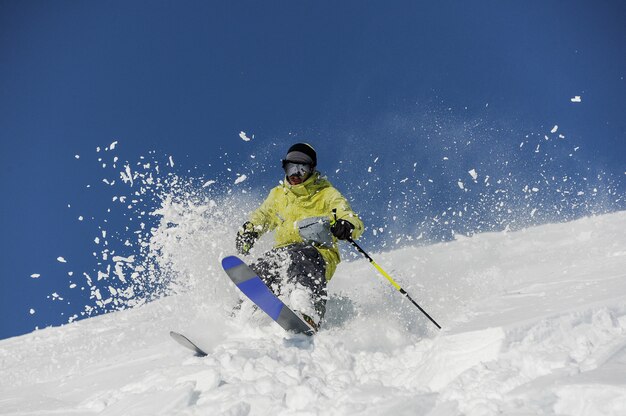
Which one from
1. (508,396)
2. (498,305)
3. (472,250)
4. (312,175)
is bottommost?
(508,396)

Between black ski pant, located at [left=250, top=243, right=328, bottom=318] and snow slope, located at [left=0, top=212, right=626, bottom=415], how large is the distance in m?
0.37

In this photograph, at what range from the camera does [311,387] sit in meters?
2.90

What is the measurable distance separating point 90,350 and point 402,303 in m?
Answer: 3.57

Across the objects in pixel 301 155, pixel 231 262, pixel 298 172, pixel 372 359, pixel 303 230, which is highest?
pixel 301 155

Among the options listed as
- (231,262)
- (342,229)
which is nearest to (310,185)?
(342,229)

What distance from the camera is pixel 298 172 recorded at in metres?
5.57

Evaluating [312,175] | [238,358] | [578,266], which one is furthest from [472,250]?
[238,358]

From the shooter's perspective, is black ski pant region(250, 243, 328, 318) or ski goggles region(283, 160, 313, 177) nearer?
black ski pant region(250, 243, 328, 318)

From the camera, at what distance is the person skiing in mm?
4539

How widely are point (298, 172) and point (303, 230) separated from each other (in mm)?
709

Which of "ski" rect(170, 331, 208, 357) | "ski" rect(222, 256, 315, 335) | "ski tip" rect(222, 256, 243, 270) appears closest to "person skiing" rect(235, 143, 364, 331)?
"ski" rect(222, 256, 315, 335)

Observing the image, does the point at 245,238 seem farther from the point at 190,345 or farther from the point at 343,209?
the point at 190,345

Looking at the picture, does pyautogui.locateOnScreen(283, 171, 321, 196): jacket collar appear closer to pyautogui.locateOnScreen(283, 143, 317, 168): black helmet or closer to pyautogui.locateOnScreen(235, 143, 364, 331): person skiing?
pyautogui.locateOnScreen(235, 143, 364, 331): person skiing

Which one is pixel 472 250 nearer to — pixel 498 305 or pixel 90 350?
pixel 498 305
